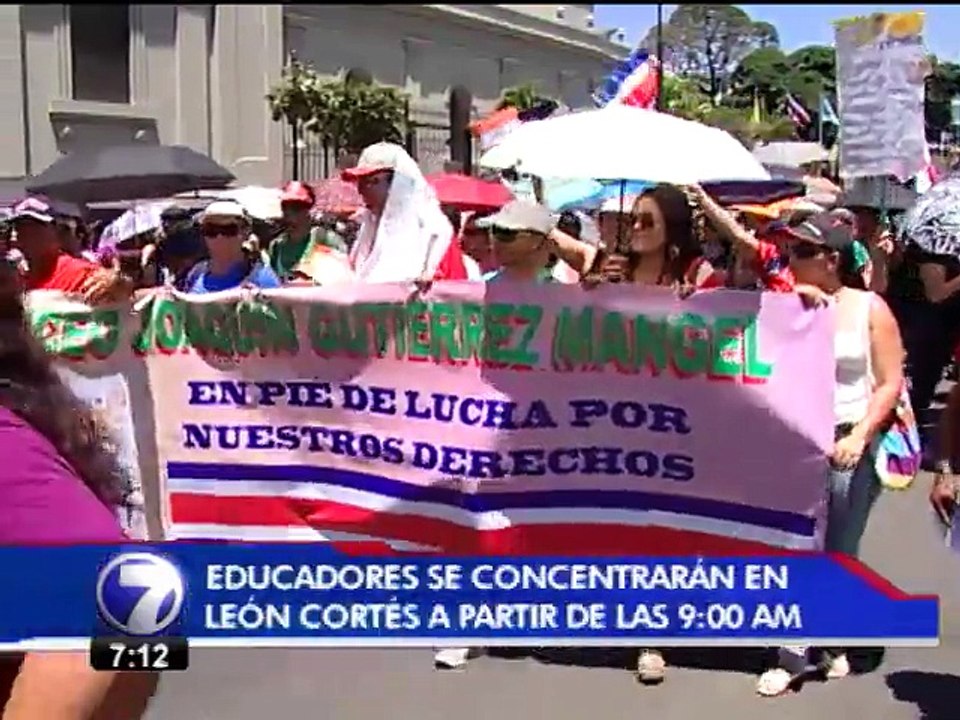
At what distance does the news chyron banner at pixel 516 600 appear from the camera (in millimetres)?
3414

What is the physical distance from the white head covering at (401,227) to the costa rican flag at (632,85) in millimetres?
1032

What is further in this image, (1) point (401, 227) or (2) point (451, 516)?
(1) point (401, 227)

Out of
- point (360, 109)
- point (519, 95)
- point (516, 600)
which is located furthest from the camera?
point (360, 109)

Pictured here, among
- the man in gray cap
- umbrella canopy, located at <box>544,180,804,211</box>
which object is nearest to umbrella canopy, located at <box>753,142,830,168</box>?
umbrella canopy, located at <box>544,180,804,211</box>

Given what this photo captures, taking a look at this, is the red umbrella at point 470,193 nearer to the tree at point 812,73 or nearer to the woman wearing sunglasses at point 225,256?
the woman wearing sunglasses at point 225,256

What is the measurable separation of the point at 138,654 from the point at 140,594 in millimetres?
243

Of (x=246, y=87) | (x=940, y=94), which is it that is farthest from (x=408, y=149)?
(x=940, y=94)

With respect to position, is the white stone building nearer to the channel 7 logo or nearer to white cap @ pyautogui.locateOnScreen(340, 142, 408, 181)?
white cap @ pyautogui.locateOnScreen(340, 142, 408, 181)

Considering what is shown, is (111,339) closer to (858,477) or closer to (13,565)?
(13,565)

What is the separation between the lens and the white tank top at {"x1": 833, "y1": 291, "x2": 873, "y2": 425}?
4027mm

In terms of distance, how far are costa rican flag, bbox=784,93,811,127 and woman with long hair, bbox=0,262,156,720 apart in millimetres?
2450

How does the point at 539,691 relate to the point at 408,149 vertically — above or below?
below

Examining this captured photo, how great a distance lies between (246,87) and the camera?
5.23m

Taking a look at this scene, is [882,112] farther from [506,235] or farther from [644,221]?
[506,235]
